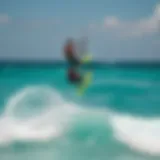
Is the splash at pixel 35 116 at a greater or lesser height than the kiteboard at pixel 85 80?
lesser

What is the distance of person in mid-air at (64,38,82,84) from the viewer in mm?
1343

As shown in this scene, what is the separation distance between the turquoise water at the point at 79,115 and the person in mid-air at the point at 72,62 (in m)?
0.03

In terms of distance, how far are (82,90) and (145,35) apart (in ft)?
1.19

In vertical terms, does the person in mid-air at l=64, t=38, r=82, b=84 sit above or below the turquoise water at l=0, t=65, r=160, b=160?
above

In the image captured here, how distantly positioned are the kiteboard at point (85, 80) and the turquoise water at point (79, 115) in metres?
0.02

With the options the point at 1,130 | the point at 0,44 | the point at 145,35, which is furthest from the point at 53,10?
the point at 1,130

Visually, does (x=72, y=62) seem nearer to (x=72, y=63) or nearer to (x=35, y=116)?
(x=72, y=63)

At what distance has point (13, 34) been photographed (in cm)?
137

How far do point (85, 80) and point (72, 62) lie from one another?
0.31ft

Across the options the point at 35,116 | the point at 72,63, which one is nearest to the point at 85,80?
the point at 72,63

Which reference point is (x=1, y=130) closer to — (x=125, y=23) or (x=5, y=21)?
(x=5, y=21)

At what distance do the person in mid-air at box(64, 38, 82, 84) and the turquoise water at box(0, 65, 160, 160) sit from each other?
0.03 metres

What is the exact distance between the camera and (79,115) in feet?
4.35

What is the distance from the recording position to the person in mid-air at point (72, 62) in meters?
1.34
